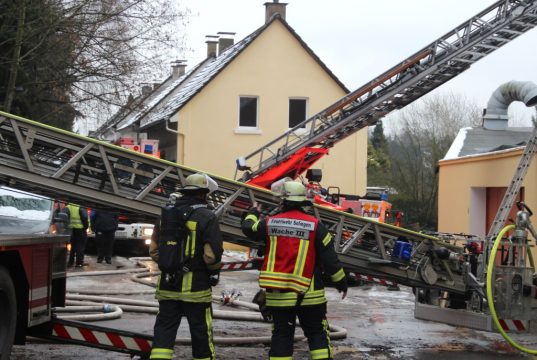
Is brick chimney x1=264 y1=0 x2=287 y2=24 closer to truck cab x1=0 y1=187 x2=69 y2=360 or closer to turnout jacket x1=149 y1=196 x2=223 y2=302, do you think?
truck cab x1=0 y1=187 x2=69 y2=360

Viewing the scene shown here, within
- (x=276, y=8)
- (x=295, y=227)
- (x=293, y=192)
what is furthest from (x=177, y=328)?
(x=276, y=8)

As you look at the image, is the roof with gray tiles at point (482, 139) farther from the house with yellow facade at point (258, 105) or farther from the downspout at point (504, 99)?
the house with yellow facade at point (258, 105)

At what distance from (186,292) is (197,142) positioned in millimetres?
21391

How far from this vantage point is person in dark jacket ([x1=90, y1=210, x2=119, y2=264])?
62.3 ft

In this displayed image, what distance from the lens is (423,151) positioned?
128ft

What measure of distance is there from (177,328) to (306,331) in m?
1.03

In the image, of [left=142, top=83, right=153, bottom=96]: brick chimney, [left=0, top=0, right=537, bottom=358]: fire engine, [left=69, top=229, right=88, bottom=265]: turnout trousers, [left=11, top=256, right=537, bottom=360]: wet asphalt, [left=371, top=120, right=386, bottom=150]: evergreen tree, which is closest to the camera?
[left=0, top=0, right=537, bottom=358]: fire engine

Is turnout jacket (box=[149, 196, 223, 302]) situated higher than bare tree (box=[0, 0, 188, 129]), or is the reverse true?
bare tree (box=[0, 0, 188, 129])

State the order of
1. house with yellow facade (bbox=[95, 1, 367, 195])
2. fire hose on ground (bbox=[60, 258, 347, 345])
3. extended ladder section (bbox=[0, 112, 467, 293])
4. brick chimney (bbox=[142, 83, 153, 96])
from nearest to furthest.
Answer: extended ladder section (bbox=[0, 112, 467, 293])
fire hose on ground (bbox=[60, 258, 347, 345])
brick chimney (bbox=[142, 83, 153, 96])
house with yellow facade (bbox=[95, 1, 367, 195])

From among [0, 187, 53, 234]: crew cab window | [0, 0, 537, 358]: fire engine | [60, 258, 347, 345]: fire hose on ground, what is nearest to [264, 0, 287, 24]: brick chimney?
[0, 187, 53, 234]: crew cab window

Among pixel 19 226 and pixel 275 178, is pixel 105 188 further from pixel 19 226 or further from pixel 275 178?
pixel 275 178

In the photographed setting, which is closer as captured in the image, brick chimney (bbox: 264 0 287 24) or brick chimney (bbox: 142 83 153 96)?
brick chimney (bbox: 142 83 153 96)

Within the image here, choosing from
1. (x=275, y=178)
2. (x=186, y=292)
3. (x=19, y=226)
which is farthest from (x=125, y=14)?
(x=186, y=292)

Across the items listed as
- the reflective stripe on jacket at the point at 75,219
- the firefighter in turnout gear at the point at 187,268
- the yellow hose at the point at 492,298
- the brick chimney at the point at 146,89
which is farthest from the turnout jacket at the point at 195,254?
the brick chimney at the point at 146,89
